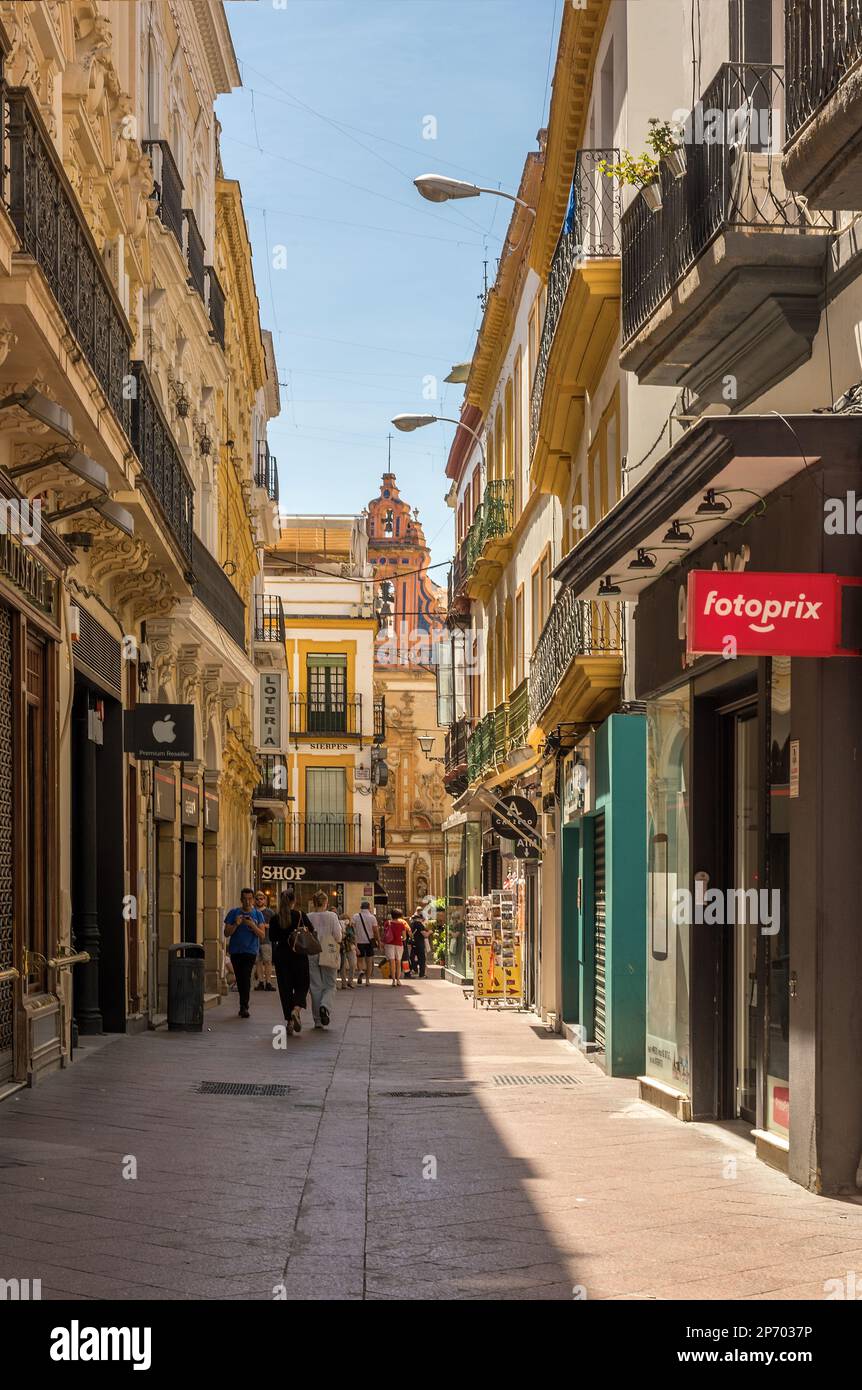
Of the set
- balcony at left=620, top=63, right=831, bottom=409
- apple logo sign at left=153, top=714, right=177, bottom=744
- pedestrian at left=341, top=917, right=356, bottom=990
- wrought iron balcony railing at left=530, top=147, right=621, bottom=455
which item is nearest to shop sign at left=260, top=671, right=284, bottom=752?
pedestrian at left=341, top=917, right=356, bottom=990

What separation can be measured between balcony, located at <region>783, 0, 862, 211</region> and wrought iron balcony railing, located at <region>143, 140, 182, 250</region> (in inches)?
570

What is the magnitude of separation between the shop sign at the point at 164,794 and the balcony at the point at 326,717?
41.1 metres

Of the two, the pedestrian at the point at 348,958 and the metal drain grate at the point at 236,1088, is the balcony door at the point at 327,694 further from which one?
the metal drain grate at the point at 236,1088

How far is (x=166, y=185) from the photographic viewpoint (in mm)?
23297

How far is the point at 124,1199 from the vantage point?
864cm

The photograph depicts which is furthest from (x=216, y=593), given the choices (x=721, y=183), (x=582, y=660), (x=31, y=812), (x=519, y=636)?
(x=721, y=183)

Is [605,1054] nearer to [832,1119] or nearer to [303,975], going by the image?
[303,975]

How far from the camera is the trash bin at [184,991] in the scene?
20.4 meters

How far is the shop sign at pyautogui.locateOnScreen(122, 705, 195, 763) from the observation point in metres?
20.0

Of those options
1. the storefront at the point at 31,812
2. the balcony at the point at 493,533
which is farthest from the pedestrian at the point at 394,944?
the storefront at the point at 31,812

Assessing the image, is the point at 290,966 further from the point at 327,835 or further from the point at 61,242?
the point at 327,835

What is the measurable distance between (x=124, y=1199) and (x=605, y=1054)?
336 inches
